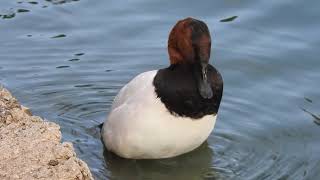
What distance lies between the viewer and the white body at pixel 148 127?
636cm

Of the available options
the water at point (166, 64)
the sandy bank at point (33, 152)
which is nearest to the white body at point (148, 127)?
the water at point (166, 64)

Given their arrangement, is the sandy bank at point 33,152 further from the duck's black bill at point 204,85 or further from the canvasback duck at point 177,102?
the duck's black bill at point 204,85

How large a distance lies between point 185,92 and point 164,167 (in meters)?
0.80

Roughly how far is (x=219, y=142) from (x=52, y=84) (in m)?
1.86

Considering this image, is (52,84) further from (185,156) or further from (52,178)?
(52,178)

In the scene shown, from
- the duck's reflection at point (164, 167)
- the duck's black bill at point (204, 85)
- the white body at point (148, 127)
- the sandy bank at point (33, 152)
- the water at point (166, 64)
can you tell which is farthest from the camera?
the water at point (166, 64)

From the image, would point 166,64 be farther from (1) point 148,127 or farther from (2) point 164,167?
(1) point 148,127

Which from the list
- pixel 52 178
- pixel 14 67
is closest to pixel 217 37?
pixel 14 67

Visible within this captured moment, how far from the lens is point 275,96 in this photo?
7.83 m

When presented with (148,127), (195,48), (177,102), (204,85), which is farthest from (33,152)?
(195,48)

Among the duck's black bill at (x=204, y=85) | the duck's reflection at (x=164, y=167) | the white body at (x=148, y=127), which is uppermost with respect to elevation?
the duck's black bill at (x=204, y=85)

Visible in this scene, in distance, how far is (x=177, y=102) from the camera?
629 centimetres

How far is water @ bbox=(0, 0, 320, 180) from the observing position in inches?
Result: 270

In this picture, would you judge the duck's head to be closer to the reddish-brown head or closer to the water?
the reddish-brown head
